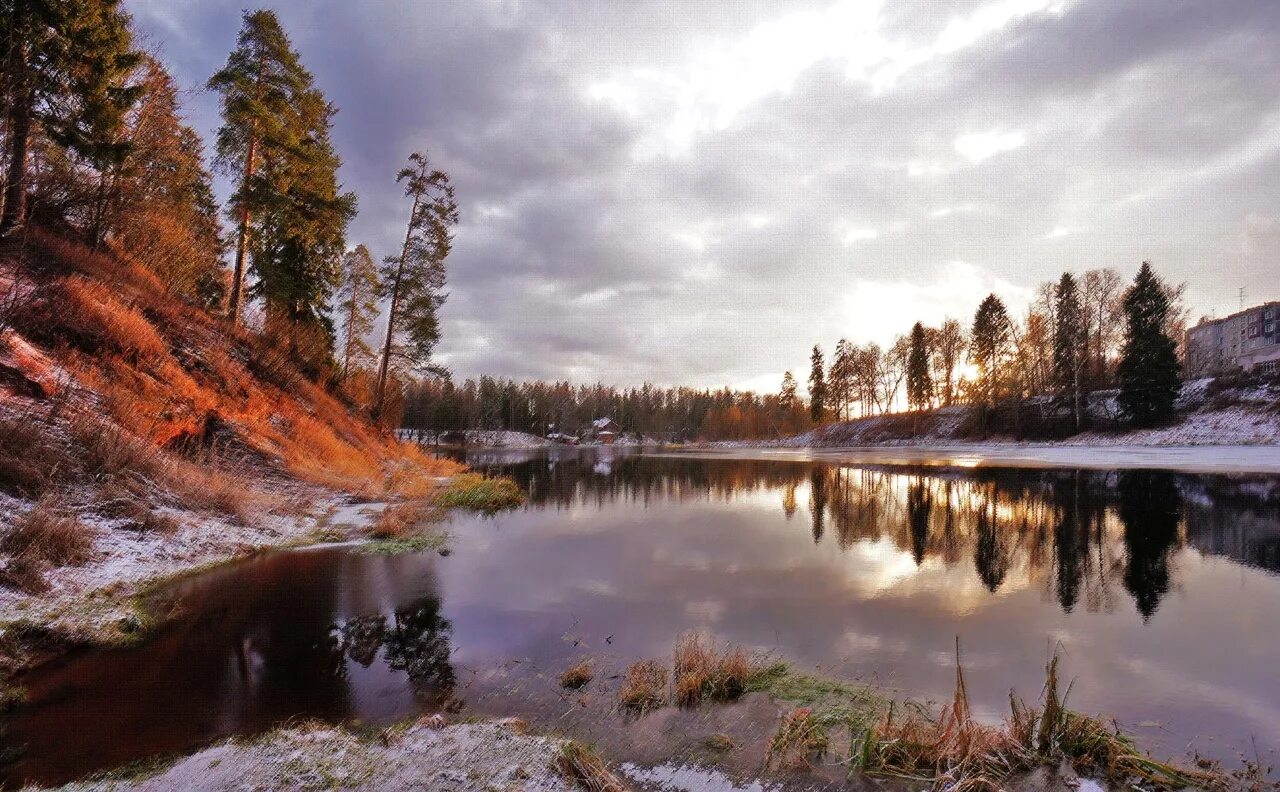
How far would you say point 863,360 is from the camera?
100062 millimetres

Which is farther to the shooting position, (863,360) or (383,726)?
(863,360)

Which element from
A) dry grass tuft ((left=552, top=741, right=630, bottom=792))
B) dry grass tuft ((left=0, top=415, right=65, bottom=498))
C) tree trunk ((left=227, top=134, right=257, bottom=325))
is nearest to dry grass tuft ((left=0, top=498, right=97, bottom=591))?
dry grass tuft ((left=0, top=415, right=65, bottom=498))

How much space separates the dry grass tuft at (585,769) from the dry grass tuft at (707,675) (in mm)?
1823

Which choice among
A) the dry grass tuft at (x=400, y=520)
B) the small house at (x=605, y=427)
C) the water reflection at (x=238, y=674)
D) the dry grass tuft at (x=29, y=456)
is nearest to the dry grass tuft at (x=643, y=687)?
A: the water reflection at (x=238, y=674)

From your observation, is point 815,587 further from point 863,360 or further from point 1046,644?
point 863,360

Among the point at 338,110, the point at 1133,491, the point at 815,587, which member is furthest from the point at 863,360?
the point at 815,587

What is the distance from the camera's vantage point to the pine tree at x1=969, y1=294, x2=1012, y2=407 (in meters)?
70.2

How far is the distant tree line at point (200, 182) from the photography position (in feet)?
55.0

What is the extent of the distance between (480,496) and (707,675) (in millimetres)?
17662

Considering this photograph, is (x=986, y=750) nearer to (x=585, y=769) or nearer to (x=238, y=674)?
(x=585, y=769)

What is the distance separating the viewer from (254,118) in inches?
936

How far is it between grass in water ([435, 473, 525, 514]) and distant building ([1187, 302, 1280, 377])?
90362 mm

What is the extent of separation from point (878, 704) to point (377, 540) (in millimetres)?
12281

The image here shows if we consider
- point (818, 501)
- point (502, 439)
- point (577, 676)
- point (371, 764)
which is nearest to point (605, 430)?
point (502, 439)
